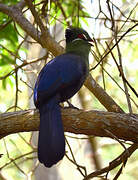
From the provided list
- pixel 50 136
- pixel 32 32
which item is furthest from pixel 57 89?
pixel 32 32

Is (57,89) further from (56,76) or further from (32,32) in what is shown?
(32,32)

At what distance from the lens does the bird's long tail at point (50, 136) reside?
101 inches

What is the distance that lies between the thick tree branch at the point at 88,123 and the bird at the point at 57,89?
89mm

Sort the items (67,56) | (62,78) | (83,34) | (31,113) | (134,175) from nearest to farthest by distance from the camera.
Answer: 1. (31,113)
2. (62,78)
3. (67,56)
4. (83,34)
5. (134,175)

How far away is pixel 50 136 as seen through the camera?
2.71 meters

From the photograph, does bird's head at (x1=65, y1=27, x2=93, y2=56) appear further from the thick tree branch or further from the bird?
the thick tree branch

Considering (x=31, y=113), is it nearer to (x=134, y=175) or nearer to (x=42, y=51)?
(x=42, y=51)

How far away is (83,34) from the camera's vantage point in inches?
147

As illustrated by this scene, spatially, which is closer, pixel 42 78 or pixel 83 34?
pixel 42 78

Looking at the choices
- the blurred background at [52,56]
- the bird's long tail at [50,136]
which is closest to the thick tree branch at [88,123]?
the bird's long tail at [50,136]

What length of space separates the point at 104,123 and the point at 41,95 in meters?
0.60

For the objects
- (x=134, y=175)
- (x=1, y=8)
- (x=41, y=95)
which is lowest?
(x=134, y=175)

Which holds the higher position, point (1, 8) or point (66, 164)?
point (1, 8)

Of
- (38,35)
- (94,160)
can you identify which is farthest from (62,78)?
(94,160)
